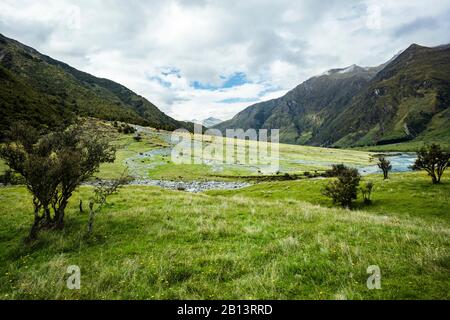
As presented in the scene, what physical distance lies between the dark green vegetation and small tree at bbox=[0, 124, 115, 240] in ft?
5.65

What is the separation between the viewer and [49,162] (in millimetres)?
16406

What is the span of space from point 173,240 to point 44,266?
5871 mm

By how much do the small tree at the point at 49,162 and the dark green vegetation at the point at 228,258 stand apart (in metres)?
1.72

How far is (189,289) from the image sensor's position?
8812mm

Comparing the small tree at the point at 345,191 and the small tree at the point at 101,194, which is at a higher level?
the small tree at the point at 101,194

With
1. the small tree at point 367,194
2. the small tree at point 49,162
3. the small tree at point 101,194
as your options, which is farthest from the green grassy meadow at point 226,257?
the small tree at point 367,194

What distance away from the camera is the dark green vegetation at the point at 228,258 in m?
8.44

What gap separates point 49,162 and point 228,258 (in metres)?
13.2
